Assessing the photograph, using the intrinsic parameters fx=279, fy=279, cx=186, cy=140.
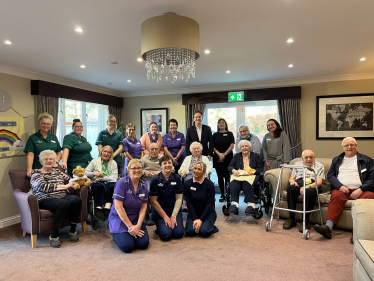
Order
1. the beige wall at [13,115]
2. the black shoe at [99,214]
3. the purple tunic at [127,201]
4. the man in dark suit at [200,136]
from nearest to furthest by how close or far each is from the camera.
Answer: the purple tunic at [127,201] < the black shoe at [99,214] < the beige wall at [13,115] < the man in dark suit at [200,136]

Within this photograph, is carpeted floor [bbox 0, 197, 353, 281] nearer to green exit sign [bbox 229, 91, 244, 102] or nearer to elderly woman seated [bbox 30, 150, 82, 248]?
elderly woman seated [bbox 30, 150, 82, 248]

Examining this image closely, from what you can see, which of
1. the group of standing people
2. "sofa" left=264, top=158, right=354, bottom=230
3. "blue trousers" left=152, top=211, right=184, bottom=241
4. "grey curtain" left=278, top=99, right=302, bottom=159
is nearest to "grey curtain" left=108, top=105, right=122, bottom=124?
the group of standing people

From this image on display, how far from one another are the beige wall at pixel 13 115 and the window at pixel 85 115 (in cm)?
88

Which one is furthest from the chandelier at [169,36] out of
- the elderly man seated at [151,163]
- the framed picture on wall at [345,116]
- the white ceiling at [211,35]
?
the framed picture on wall at [345,116]

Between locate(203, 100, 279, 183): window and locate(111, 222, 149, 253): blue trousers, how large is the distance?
4.21m

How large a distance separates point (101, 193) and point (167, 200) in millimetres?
1019

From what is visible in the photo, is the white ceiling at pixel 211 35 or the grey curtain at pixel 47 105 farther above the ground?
the white ceiling at pixel 211 35

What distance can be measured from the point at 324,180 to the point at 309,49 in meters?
1.97

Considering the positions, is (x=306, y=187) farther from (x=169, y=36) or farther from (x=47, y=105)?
(x=47, y=105)

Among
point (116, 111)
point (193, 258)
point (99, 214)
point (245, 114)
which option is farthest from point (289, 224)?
point (116, 111)

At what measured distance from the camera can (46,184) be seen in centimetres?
351

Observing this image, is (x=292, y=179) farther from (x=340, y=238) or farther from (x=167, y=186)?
(x=167, y=186)

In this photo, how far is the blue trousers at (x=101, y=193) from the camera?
13.0 ft

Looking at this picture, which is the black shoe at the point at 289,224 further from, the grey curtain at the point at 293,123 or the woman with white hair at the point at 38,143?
the woman with white hair at the point at 38,143
